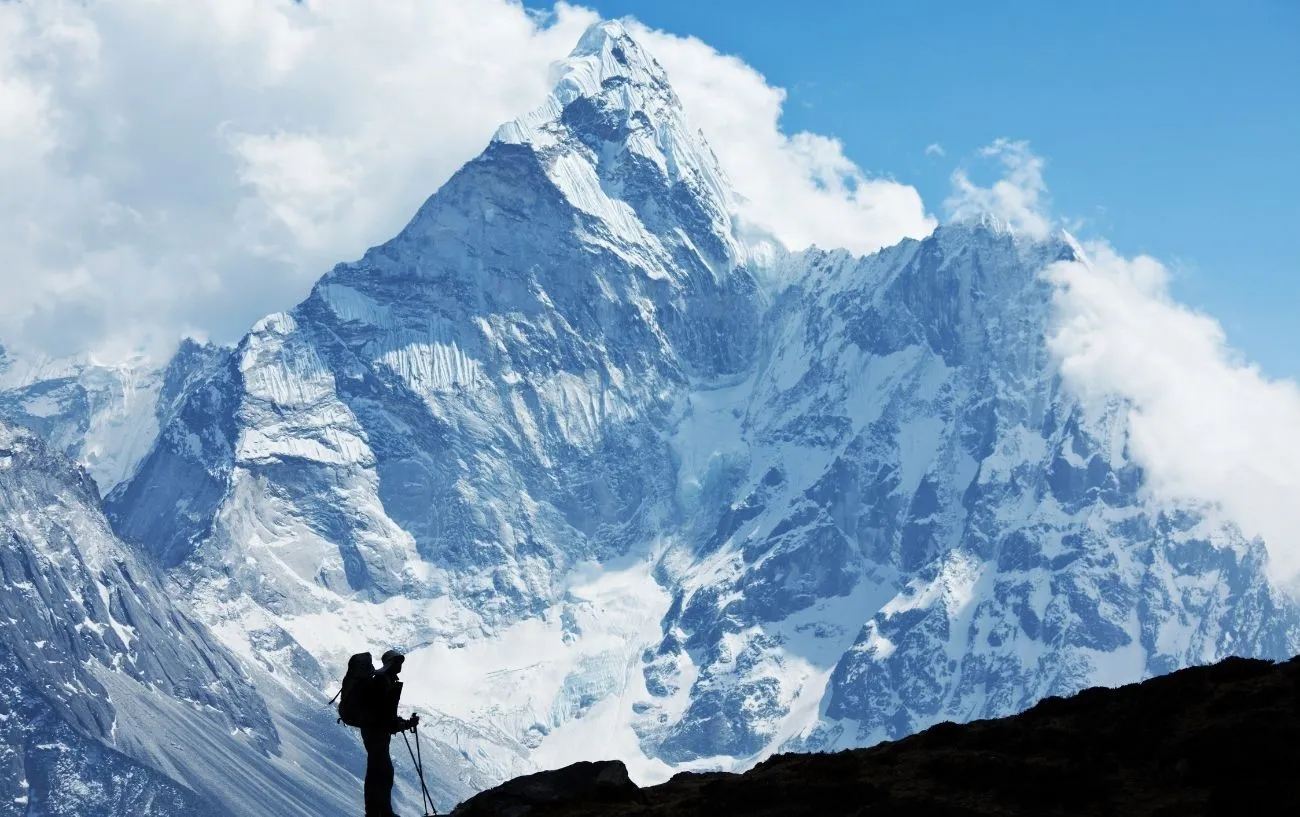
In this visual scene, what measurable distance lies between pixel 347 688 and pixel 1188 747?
1574 cm

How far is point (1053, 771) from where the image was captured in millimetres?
37000

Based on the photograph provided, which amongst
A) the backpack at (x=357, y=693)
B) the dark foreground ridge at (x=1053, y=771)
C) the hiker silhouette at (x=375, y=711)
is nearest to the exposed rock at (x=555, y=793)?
the dark foreground ridge at (x=1053, y=771)

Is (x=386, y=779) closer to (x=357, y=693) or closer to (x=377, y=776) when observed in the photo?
(x=377, y=776)

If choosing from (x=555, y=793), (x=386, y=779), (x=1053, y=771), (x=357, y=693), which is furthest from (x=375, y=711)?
(x=1053, y=771)

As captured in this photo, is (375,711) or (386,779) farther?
(386,779)

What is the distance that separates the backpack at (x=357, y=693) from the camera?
3825cm

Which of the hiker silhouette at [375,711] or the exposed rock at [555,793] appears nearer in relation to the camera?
the hiker silhouette at [375,711]

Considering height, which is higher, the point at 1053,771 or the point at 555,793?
the point at 1053,771

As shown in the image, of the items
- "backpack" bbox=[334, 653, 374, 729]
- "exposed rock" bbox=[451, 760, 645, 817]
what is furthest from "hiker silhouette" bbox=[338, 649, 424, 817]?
"exposed rock" bbox=[451, 760, 645, 817]

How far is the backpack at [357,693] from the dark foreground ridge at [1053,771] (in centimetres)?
321

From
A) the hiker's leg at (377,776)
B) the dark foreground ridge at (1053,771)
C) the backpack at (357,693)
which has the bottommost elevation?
the hiker's leg at (377,776)

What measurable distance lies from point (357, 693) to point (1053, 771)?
13.1m

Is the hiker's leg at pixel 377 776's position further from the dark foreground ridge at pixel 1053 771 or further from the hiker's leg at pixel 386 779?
the dark foreground ridge at pixel 1053 771

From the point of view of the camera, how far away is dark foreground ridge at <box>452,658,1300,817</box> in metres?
35.2
